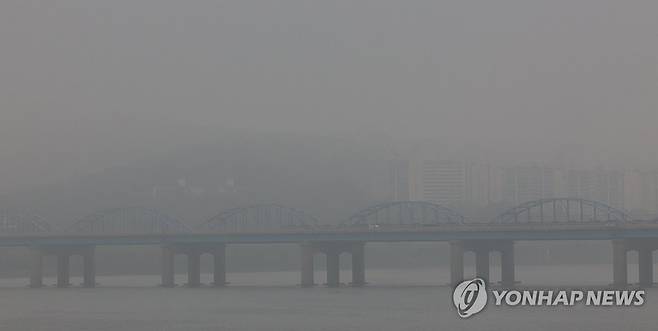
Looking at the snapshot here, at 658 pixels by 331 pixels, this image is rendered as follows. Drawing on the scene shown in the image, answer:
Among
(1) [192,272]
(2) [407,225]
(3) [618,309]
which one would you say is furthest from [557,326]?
(1) [192,272]

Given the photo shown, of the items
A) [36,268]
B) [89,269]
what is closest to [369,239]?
[89,269]

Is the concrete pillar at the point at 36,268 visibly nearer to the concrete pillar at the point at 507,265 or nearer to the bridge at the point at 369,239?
the bridge at the point at 369,239

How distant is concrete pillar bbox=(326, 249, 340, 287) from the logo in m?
56.6

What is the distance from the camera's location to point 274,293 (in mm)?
158000

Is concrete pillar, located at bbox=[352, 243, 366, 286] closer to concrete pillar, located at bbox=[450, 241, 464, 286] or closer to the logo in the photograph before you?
concrete pillar, located at bbox=[450, 241, 464, 286]

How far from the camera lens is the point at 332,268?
181m

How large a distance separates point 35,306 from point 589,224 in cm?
6208

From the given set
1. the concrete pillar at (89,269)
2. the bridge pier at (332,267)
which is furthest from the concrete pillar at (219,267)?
the concrete pillar at (89,269)

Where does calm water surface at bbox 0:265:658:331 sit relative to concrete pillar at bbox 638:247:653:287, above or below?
below

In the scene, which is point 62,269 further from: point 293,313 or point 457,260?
point 293,313

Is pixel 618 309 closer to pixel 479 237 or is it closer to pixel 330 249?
pixel 479 237

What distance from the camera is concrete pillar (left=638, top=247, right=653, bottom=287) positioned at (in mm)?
160762

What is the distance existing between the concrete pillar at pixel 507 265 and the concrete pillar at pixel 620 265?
13.0 meters

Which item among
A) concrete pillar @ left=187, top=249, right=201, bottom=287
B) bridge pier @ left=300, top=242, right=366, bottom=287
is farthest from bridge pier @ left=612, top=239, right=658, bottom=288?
concrete pillar @ left=187, top=249, right=201, bottom=287
